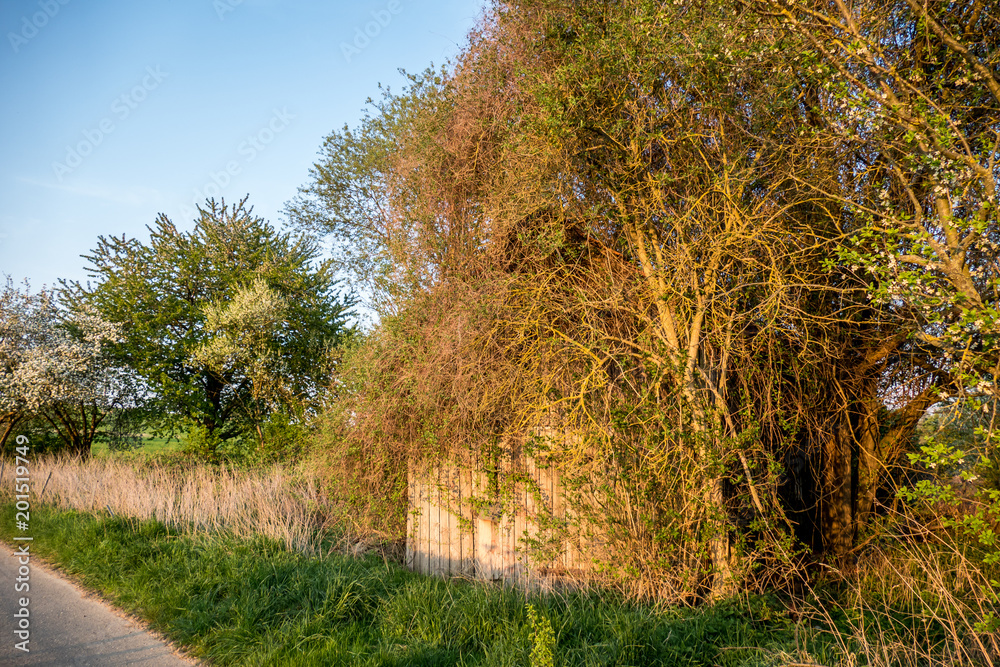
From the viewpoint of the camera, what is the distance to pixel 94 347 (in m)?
12.9

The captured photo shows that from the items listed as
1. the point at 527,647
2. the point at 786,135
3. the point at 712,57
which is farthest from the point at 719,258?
the point at 527,647

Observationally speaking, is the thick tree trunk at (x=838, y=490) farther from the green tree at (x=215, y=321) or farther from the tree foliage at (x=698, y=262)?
the green tree at (x=215, y=321)

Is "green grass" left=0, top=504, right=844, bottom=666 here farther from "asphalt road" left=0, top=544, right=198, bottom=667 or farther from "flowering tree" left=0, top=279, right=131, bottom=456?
"flowering tree" left=0, top=279, right=131, bottom=456

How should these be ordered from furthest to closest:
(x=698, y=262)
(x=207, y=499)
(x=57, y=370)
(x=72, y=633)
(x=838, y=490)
Answer: 1. (x=57, y=370)
2. (x=207, y=499)
3. (x=838, y=490)
4. (x=698, y=262)
5. (x=72, y=633)

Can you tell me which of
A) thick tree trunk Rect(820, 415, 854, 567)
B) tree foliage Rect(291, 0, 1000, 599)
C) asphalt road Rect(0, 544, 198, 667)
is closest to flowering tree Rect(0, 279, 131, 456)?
asphalt road Rect(0, 544, 198, 667)

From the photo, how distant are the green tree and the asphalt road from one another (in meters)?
8.37

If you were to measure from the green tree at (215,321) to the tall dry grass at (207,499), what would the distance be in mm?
3786

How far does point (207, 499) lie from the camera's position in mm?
7895

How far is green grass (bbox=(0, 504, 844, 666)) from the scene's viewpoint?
12.8 ft

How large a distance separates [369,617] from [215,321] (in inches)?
436

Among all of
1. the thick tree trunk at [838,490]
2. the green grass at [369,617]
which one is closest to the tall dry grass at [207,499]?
the green grass at [369,617]

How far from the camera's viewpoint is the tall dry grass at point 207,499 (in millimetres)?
6914

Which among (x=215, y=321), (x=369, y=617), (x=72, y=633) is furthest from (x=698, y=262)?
(x=215, y=321)

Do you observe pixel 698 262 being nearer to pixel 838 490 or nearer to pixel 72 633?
pixel 838 490
